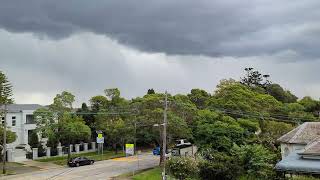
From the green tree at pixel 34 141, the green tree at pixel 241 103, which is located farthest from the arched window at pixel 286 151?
the green tree at pixel 34 141

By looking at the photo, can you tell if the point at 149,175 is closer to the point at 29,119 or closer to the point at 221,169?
the point at 221,169

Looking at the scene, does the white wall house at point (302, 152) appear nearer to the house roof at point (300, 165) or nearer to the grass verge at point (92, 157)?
the house roof at point (300, 165)

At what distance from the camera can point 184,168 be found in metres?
41.2

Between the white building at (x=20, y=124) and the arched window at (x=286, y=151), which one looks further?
the white building at (x=20, y=124)

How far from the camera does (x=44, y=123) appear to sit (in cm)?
5738

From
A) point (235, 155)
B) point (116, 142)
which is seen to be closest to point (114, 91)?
point (116, 142)

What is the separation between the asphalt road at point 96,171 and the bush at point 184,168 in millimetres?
7235

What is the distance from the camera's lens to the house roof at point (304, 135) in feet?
141

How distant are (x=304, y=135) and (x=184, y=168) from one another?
12.1 m

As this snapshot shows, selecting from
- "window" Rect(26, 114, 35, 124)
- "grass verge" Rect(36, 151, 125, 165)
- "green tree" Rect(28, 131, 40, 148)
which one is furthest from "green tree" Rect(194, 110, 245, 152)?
"window" Rect(26, 114, 35, 124)

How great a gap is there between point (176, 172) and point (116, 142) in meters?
28.2

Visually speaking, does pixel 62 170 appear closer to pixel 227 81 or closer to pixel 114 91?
pixel 114 91

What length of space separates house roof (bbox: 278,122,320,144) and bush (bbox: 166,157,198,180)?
9702 mm

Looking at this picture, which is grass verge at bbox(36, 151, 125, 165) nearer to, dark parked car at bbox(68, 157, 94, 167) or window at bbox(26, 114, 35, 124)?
dark parked car at bbox(68, 157, 94, 167)
